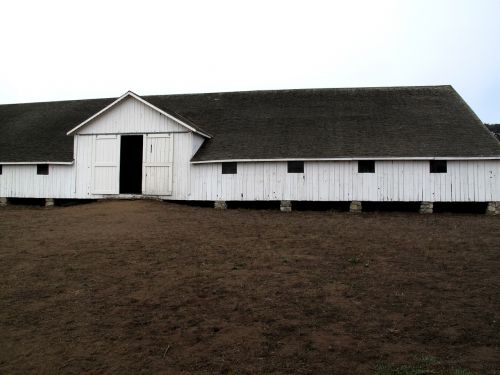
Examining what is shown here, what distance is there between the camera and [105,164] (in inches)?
822

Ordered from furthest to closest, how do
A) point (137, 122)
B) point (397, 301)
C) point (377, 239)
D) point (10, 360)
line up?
point (137, 122) < point (377, 239) < point (397, 301) < point (10, 360)

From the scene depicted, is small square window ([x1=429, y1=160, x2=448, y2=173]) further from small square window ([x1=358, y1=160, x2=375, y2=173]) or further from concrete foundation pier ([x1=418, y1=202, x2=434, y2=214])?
small square window ([x1=358, y1=160, x2=375, y2=173])

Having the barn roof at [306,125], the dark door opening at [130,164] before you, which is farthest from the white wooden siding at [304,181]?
the dark door opening at [130,164]

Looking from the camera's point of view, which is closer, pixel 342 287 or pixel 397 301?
pixel 397 301

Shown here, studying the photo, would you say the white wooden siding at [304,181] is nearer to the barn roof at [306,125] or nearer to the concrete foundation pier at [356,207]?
the concrete foundation pier at [356,207]

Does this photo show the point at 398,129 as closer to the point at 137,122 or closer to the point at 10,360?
the point at 137,122

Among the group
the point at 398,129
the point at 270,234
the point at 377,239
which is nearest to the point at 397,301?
the point at 377,239

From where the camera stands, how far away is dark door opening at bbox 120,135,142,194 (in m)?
21.1

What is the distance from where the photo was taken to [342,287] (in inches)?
333

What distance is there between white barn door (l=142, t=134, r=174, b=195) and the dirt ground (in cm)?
650

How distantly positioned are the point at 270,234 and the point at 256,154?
6.84m

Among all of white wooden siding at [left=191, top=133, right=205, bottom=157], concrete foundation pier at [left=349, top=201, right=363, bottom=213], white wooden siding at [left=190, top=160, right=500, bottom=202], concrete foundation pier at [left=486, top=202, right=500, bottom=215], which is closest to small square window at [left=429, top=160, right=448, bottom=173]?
white wooden siding at [left=190, top=160, right=500, bottom=202]

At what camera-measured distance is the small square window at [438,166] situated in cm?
1823

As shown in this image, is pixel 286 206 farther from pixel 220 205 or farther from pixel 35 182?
pixel 35 182
